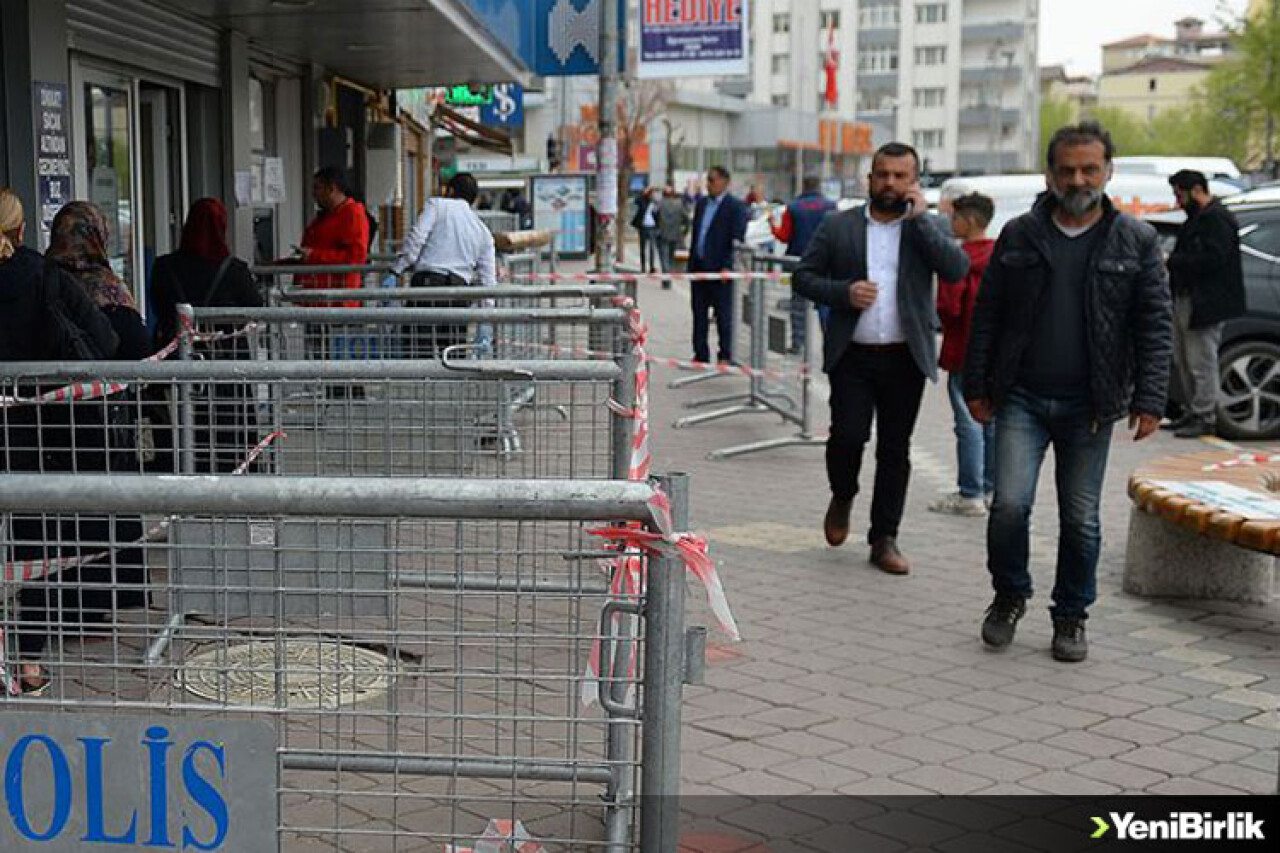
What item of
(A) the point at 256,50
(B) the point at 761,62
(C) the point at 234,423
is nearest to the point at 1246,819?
(C) the point at 234,423

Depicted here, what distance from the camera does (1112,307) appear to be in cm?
597

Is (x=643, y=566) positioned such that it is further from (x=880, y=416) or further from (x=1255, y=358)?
(x=1255, y=358)

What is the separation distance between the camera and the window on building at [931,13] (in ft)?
358

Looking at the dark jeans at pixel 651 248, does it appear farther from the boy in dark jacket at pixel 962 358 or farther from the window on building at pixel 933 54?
the window on building at pixel 933 54

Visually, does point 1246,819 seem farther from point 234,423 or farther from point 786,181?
point 786,181

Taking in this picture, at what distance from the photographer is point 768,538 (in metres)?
8.41

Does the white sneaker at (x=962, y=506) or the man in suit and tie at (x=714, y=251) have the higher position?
the man in suit and tie at (x=714, y=251)

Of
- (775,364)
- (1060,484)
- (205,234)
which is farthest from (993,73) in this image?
(1060,484)

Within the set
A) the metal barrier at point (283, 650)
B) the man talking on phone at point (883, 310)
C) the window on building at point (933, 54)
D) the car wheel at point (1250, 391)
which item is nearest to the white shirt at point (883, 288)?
the man talking on phone at point (883, 310)

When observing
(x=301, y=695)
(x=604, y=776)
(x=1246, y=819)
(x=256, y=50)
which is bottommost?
(x=1246, y=819)

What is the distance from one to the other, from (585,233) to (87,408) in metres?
27.3

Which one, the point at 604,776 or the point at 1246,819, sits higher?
the point at 604,776

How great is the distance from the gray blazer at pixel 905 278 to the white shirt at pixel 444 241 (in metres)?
4.57

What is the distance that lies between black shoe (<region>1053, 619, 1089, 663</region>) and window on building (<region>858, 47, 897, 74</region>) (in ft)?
356
